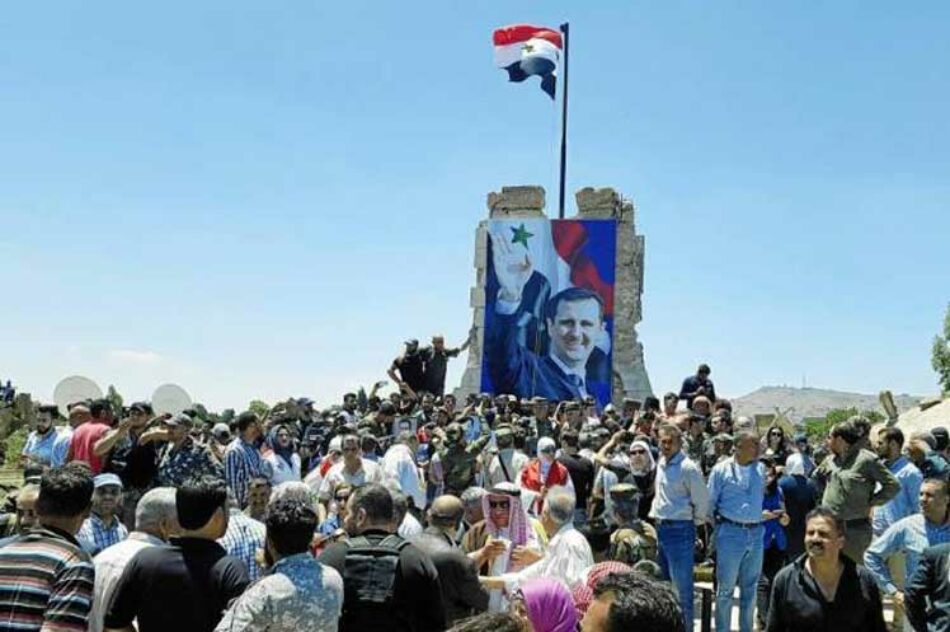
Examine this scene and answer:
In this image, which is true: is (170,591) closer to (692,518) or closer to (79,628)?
(79,628)

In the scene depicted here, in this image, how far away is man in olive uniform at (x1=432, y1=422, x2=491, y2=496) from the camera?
368 inches

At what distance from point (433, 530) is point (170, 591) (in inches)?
74.4

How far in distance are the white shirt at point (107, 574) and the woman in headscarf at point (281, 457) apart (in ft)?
15.6

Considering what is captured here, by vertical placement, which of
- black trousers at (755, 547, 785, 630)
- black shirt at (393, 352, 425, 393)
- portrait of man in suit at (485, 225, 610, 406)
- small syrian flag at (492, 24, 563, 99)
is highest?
small syrian flag at (492, 24, 563, 99)

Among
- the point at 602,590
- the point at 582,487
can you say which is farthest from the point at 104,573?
the point at 582,487

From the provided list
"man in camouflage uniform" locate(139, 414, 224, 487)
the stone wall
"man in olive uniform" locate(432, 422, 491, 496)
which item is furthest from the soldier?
the stone wall

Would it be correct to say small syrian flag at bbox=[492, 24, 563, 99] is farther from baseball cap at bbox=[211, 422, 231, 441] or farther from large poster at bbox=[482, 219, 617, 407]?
baseball cap at bbox=[211, 422, 231, 441]

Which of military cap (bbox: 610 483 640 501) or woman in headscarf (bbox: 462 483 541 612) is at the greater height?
military cap (bbox: 610 483 640 501)

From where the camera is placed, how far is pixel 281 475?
9.12 m

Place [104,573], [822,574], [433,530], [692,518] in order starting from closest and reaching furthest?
[104,573] → [822,574] → [433,530] → [692,518]

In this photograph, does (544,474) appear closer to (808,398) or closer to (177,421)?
(177,421)

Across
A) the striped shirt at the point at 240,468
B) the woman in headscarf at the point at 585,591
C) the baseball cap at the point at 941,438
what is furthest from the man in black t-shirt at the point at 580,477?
the woman in headscarf at the point at 585,591

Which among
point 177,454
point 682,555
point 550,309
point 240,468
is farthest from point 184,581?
point 550,309

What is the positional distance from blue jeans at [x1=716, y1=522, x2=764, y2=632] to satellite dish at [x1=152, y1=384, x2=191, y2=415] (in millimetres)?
7068
